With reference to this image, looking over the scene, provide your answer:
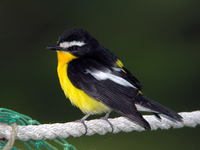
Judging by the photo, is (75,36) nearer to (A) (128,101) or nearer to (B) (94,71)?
(B) (94,71)

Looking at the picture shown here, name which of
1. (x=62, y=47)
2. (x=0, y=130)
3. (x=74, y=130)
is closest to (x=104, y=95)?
(x=74, y=130)

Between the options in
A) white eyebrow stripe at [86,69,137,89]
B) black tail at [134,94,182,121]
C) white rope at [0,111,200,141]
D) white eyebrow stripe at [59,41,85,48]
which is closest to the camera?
white rope at [0,111,200,141]

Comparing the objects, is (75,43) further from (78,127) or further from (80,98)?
(78,127)

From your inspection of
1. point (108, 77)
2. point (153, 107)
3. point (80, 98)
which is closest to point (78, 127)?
point (80, 98)

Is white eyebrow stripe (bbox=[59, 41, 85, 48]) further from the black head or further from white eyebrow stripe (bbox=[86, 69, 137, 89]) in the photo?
Result: white eyebrow stripe (bbox=[86, 69, 137, 89])

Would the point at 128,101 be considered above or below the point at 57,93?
above

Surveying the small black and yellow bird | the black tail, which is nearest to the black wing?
the small black and yellow bird
